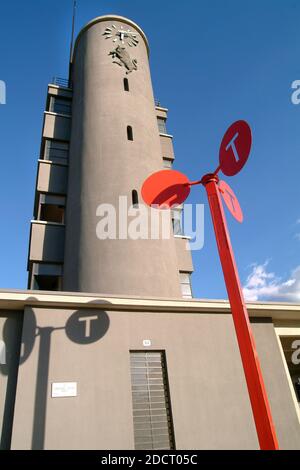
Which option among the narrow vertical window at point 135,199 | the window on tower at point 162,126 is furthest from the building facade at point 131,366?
the window on tower at point 162,126

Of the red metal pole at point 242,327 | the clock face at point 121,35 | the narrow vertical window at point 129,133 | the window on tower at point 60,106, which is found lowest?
the red metal pole at point 242,327

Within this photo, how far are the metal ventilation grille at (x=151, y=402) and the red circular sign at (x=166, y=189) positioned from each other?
430 centimetres

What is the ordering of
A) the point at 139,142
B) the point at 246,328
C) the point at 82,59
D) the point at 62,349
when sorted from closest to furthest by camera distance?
the point at 246,328
the point at 62,349
the point at 139,142
the point at 82,59

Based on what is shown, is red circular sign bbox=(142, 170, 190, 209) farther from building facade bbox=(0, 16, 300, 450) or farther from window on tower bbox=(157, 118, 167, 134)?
window on tower bbox=(157, 118, 167, 134)

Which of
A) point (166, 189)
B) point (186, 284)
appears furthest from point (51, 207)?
point (166, 189)

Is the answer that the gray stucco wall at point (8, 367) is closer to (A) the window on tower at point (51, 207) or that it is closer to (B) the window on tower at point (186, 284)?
(A) the window on tower at point (51, 207)

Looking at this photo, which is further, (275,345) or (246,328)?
(275,345)

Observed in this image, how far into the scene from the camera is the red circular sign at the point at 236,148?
21.8ft

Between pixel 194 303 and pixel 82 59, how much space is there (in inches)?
752

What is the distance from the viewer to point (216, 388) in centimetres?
900

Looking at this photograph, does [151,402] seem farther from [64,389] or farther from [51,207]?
[51,207]
